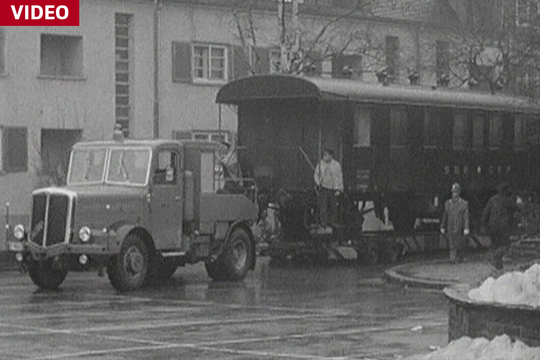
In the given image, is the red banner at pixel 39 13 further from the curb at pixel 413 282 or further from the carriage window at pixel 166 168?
the curb at pixel 413 282

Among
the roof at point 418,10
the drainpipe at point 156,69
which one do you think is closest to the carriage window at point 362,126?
the drainpipe at point 156,69

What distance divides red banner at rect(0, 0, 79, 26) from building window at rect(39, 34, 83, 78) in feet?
3.00

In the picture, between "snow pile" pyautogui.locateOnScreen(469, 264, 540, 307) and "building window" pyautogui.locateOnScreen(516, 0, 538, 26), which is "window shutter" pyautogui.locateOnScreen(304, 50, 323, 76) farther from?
"snow pile" pyautogui.locateOnScreen(469, 264, 540, 307)

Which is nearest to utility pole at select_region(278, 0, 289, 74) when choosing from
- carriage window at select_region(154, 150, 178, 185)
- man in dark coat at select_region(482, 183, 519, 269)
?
man in dark coat at select_region(482, 183, 519, 269)

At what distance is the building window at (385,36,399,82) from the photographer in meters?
49.8

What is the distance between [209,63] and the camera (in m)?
46.7

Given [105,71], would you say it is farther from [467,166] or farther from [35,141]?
[467,166]

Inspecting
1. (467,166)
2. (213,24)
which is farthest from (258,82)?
(213,24)

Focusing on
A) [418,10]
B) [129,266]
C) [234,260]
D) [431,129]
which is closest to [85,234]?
[129,266]

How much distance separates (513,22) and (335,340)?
92.5 feet

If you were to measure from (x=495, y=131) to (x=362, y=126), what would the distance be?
244 inches

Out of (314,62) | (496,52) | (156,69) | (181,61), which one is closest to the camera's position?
(314,62)

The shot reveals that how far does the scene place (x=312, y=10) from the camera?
49.3m

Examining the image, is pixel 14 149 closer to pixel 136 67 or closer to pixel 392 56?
pixel 136 67
